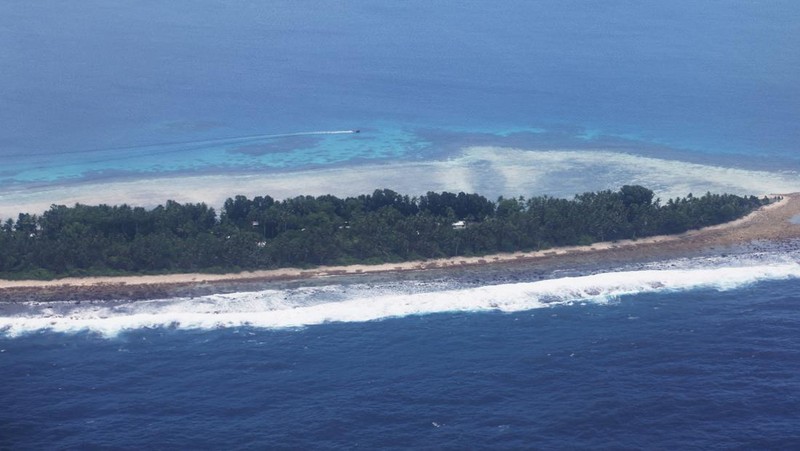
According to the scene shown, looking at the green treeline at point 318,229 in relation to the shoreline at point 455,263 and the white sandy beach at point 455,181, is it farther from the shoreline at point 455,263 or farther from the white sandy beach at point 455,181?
the white sandy beach at point 455,181

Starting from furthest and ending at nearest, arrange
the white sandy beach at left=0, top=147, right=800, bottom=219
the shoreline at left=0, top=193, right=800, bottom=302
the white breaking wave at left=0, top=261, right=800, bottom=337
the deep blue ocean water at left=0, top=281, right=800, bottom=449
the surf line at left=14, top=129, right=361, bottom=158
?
the surf line at left=14, top=129, right=361, bottom=158 < the white sandy beach at left=0, top=147, right=800, bottom=219 < the shoreline at left=0, top=193, right=800, bottom=302 < the white breaking wave at left=0, top=261, right=800, bottom=337 < the deep blue ocean water at left=0, top=281, right=800, bottom=449

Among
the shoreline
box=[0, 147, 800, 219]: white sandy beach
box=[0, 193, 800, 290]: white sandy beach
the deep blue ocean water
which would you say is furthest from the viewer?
box=[0, 147, 800, 219]: white sandy beach

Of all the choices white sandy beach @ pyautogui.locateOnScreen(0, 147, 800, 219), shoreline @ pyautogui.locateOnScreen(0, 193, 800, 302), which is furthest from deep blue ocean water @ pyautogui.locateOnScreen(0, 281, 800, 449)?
white sandy beach @ pyautogui.locateOnScreen(0, 147, 800, 219)

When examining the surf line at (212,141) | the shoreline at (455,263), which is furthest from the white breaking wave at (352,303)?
the surf line at (212,141)

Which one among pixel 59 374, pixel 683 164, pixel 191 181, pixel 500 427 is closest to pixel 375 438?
pixel 500 427

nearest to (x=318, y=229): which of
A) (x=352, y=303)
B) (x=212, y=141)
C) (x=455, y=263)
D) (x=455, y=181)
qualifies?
(x=352, y=303)

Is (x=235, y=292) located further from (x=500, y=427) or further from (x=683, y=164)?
(x=683, y=164)

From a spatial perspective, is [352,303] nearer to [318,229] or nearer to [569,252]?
[318,229]

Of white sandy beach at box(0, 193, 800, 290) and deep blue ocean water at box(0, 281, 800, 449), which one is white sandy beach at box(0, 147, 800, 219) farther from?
deep blue ocean water at box(0, 281, 800, 449)
